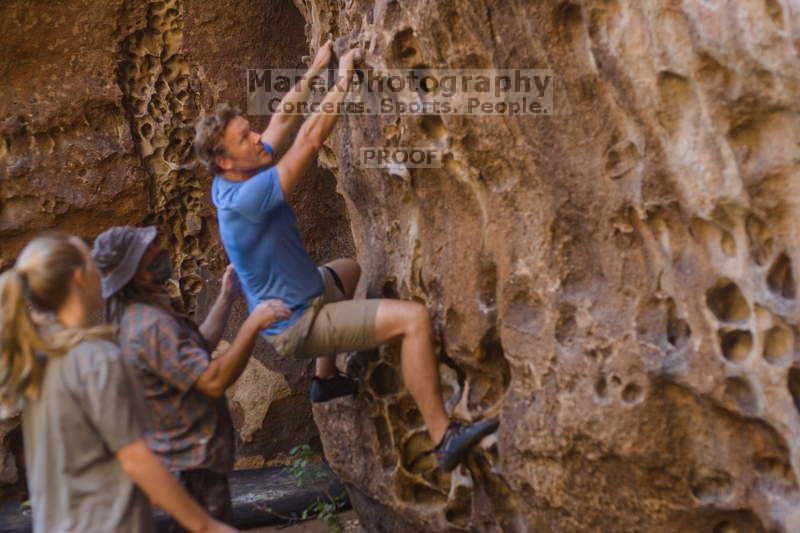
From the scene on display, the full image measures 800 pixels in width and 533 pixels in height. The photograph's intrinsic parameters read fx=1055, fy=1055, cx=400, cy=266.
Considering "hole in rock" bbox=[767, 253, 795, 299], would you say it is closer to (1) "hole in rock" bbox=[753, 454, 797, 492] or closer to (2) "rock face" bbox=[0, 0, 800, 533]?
(2) "rock face" bbox=[0, 0, 800, 533]

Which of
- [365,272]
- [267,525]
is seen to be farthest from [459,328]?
[267,525]

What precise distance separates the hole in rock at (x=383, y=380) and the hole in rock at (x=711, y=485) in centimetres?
144

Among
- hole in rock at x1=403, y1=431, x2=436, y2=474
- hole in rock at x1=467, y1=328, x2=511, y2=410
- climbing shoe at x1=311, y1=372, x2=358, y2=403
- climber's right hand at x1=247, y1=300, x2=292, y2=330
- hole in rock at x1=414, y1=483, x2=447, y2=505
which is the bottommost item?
hole in rock at x1=414, y1=483, x2=447, y2=505

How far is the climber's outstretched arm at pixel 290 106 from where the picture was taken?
4176 mm

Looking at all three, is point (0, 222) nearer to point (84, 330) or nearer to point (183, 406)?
point (183, 406)

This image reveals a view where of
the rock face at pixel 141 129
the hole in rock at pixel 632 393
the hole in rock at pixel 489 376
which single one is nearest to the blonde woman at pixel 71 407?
the hole in rock at pixel 632 393

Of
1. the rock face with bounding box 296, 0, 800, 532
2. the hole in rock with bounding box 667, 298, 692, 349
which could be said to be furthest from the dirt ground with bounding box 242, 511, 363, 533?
the hole in rock with bounding box 667, 298, 692, 349

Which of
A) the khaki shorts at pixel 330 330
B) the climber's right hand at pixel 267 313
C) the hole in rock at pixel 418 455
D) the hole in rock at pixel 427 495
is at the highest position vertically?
the climber's right hand at pixel 267 313

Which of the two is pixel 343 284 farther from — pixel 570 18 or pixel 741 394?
pixel 741 394

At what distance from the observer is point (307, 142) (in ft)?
12.6

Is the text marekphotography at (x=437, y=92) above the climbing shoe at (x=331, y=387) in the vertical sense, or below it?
above

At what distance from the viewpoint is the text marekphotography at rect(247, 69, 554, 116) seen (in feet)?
12.1

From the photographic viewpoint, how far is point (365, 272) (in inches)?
183

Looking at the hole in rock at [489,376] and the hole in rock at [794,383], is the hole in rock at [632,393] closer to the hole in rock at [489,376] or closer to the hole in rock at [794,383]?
the hole in rock at [794,383]
